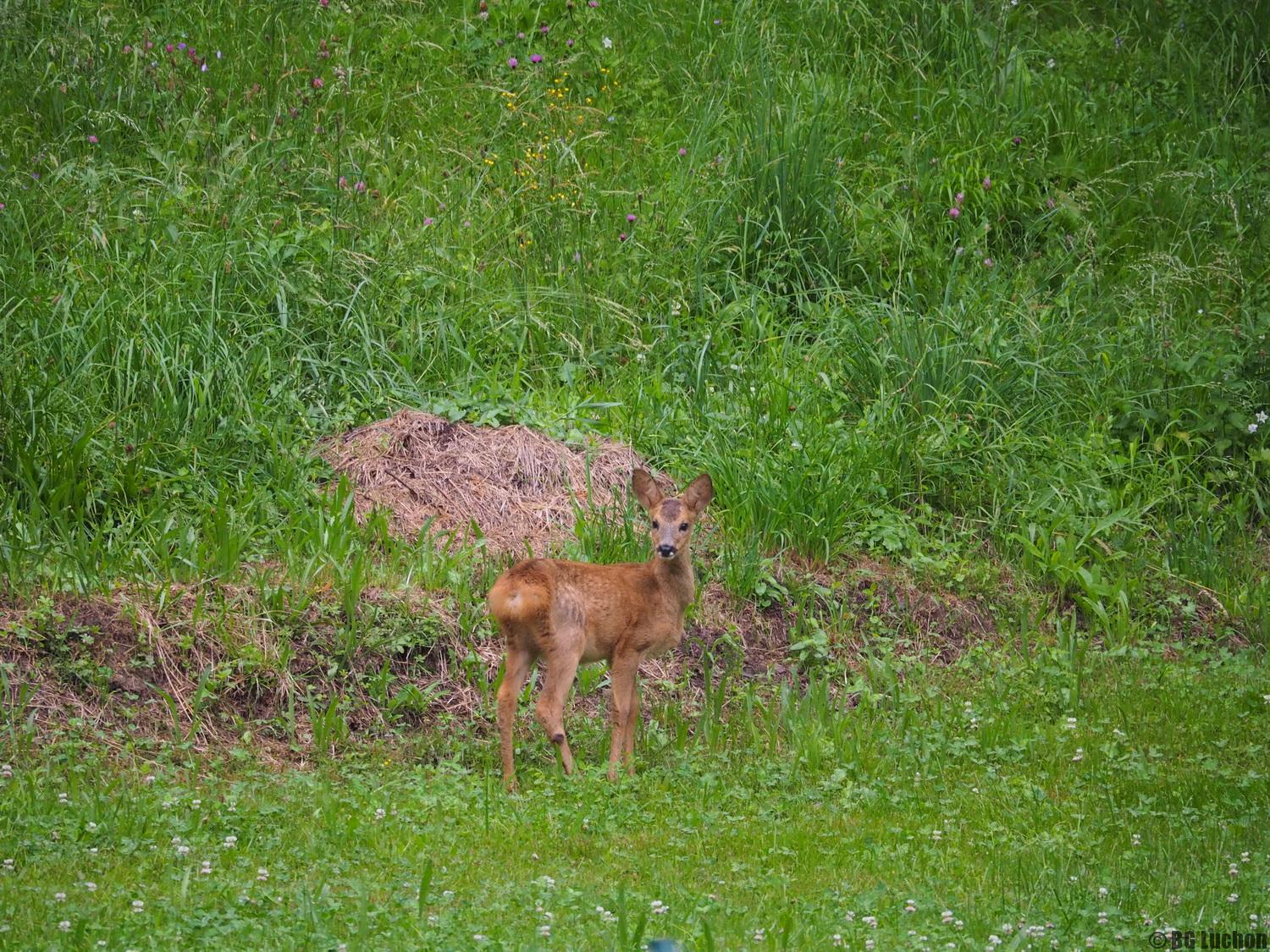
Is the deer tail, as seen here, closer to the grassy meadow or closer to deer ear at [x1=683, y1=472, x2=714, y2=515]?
the grassy meadow

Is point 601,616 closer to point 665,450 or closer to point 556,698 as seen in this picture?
point 556,698

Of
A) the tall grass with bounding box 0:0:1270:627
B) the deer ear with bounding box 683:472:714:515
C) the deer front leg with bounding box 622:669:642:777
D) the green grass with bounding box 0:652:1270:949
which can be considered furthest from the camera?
the tall grass with bounding box 0:0:1270:627

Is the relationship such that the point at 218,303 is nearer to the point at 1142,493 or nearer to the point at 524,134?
the point at 524,134

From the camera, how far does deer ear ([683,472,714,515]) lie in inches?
299

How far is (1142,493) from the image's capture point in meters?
9.73

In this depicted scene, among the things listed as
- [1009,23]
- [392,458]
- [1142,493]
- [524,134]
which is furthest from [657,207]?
[1009,23]

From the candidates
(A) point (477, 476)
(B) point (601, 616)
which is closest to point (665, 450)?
(A) point (477, 476)

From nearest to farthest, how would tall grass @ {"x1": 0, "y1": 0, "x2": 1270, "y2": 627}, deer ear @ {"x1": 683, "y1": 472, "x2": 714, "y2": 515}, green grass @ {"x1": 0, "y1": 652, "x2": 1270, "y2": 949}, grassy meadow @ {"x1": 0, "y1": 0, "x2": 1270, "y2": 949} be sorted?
green grass @ {"x1": 0, "y1": 652, "x2": 1270, "y2": 949} < grassy meadow @ {"x1": 0, "y1": 0, "x2": 1270, "y2": 949} < deer ear @ {"x1": 683, "y1": 472, "x2": 714, "y2": 515} < tall grass @ {"x1": 0, "y1": 0, "x2": 1270, "y2": 627}

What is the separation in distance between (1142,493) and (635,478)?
374cm

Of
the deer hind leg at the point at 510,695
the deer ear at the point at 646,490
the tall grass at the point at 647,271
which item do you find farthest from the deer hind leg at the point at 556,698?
the tall grass at the point at 647,271

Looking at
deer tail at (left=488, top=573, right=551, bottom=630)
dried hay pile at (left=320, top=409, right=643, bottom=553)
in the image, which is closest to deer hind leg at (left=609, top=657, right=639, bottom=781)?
deer tail at (left=488, top=573, right=551, bottom=630)

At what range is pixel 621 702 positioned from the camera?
7.15 meters

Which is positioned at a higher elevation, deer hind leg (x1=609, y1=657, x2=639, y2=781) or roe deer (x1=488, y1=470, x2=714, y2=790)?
roe deer (x1=488, y1=470, x2=714, y2=790)

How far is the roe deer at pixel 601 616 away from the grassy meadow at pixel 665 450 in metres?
0.32
